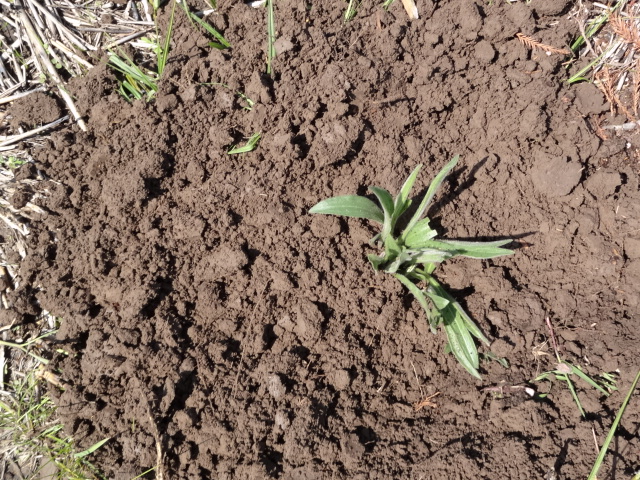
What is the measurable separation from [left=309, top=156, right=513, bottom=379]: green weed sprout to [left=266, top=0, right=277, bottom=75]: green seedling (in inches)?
31.0

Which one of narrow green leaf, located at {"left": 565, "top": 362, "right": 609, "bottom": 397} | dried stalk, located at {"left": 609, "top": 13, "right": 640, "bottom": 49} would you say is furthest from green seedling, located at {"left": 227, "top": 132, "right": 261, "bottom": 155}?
dried stalk, located at {"left": 609, "top": 13, "right": 640, "bottom": 49}

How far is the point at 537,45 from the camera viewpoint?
2.17 meters

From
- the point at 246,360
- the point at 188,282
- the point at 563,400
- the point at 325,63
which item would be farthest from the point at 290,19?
the point at 563,400

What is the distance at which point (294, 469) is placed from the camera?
5.35 ft

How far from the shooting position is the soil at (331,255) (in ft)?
5.55

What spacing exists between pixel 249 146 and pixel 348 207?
0.56 metres

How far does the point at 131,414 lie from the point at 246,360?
0.47 meters

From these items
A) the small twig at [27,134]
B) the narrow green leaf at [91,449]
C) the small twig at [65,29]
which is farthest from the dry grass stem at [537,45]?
the narrow green leaf at [91,449]

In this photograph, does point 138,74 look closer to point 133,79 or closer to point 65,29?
point 133,79

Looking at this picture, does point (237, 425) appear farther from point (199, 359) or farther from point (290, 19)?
point (290, 19)

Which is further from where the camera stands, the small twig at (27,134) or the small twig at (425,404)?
the small twig at (27,134)

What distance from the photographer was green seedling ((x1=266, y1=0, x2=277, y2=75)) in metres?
1.99

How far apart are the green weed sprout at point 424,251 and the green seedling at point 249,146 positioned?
0.49 meters

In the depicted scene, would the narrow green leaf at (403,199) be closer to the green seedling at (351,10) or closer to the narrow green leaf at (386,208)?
the narrow green leaf at (386,208)
